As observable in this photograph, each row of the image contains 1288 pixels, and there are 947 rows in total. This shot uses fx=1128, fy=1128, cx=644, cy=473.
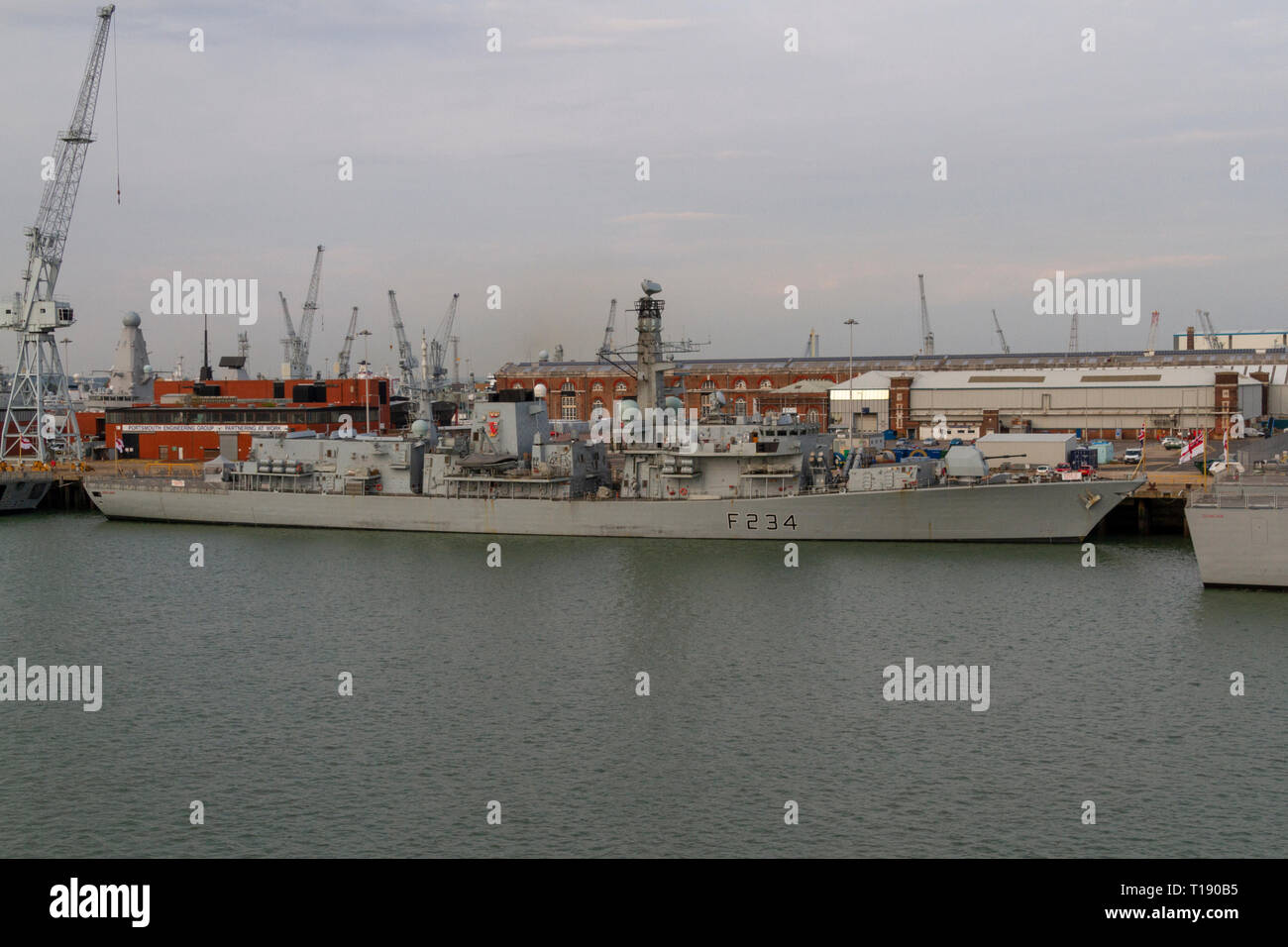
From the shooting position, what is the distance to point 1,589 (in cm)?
3209

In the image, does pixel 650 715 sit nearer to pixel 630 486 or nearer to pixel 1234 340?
A: pixel 630 486

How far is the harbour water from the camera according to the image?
15.8 metres

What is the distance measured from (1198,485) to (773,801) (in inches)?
1179

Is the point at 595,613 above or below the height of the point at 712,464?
below

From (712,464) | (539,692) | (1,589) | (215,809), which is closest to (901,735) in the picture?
(539,692)

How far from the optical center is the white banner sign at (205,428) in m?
64.6

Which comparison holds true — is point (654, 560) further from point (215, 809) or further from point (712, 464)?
point (215, 809)

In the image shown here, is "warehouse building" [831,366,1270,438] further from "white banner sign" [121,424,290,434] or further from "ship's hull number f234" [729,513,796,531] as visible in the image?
"white banner sign" [121,424,290,434]

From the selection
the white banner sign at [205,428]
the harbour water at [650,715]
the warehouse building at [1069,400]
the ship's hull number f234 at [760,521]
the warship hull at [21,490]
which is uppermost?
the warehouse building at [1069,400]

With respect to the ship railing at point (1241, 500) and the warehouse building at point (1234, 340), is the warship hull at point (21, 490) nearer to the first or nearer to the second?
the ship railing at point (1241, 500)

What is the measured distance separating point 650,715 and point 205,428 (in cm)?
→ 5180

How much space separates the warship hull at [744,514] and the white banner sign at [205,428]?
19124 mm

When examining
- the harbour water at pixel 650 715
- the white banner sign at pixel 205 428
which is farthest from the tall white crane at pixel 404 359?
the harbour water at pixel 650 715

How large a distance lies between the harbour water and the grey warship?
149 inches
